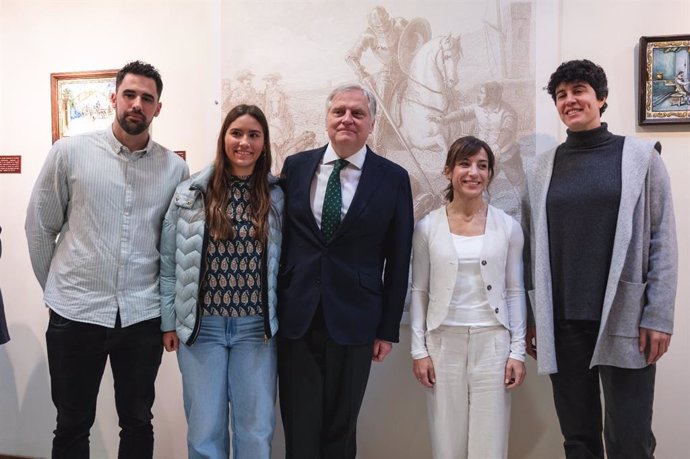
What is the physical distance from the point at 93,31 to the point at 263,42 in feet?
3.03

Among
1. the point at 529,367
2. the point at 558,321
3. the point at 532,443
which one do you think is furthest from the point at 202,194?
the point at 532,443

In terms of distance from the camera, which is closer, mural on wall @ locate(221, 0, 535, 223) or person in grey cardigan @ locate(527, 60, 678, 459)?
person in grey cardigan @ locate(527, 60, 678, 459)

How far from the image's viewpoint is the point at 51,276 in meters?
1.79

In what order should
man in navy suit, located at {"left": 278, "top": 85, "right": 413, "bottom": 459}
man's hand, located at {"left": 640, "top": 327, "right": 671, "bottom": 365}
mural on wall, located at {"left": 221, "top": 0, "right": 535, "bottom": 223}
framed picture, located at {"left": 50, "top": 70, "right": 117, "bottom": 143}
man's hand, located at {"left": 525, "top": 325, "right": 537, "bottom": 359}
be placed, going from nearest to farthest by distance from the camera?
man's hand, located at {"left": 640, "top": 327, "right": 671, "bottom": 365}
man in navy suit, located at {"left": 278, "top": 85, "right": 413, "bottom": 459}
man's hand, located at {"left": 525, "top": 325, "right": 537, "bottom": 359}
mural on wall, located at {"left": 221, "top": 0, "right": 535, "bottom": 223}
framed picture, located at {"left": 50, "top": 70, "right": 117, "bottom": 143}

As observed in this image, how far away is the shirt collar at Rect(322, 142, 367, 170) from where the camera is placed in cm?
179

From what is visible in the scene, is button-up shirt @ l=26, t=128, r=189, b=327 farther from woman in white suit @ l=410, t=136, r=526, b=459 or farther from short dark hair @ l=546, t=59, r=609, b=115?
short dark hair @ l=546, t=59, r=609, b=115

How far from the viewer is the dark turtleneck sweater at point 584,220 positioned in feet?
5.39

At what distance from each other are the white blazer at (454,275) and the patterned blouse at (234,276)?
598 mm

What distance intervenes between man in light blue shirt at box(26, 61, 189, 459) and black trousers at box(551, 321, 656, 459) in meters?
1.49

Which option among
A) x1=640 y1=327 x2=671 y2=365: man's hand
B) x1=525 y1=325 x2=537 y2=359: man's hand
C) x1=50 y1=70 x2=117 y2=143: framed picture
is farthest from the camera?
x1=50 y1=70 x2=117 y2=143: framed picture

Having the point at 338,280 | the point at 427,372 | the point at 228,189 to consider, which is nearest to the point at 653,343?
the point at 427,372

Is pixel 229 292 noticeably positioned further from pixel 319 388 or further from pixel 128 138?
pixel 128 138

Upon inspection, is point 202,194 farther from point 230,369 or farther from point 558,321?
point 558,321

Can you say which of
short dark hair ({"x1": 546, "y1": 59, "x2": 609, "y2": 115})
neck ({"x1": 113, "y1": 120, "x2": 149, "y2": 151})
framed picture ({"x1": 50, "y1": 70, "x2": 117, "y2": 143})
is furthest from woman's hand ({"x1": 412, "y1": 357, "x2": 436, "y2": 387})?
framed picture ({"x1": 50, "y1": 70, "x2": 117, "y2": 143})
